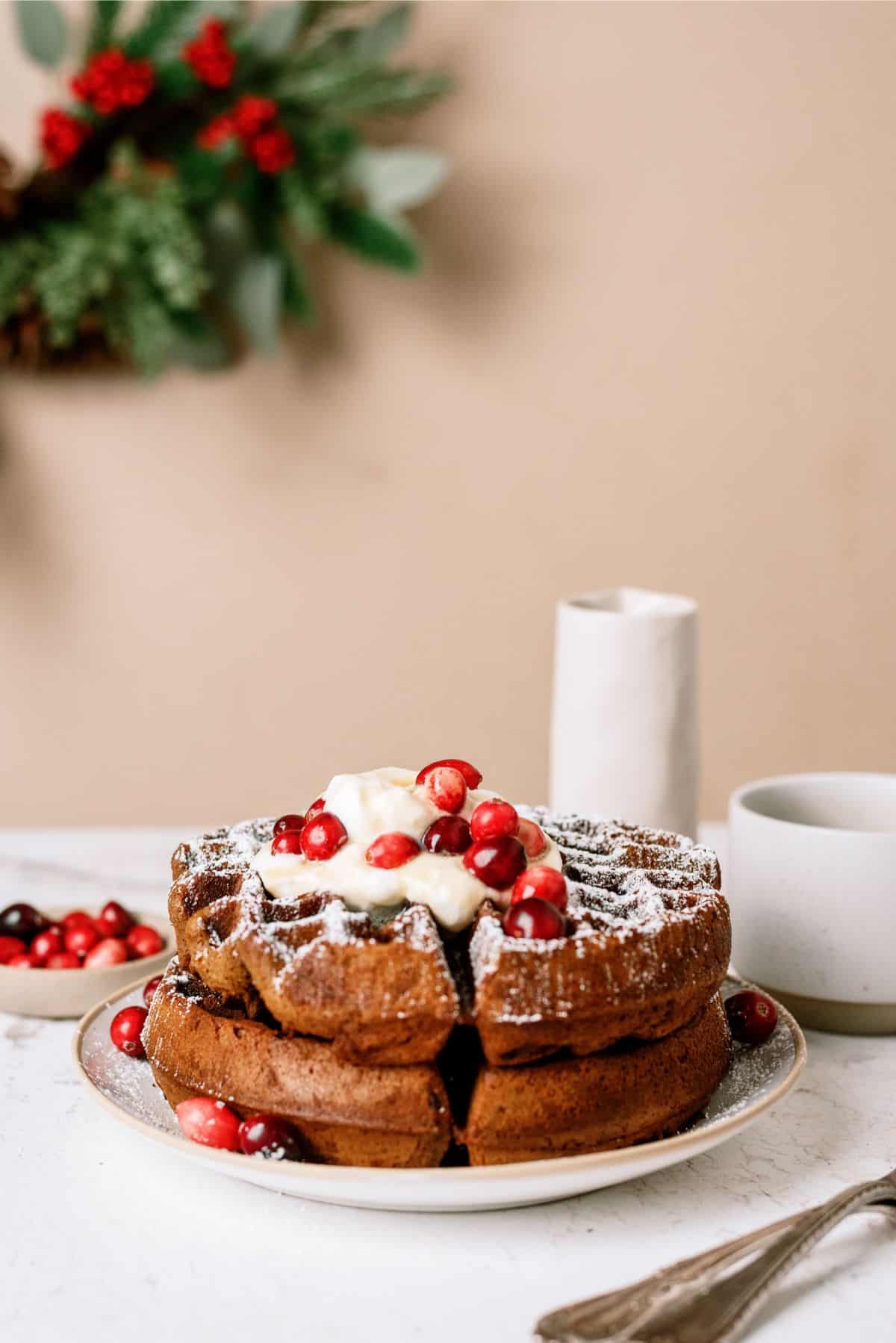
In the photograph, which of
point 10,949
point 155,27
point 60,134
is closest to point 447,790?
point 10,949

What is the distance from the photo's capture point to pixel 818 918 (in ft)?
3.60

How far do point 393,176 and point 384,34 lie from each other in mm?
253

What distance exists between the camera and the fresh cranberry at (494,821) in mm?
917

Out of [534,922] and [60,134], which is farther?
[60,134]

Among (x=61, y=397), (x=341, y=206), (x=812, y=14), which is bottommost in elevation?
(x=61, y=397)

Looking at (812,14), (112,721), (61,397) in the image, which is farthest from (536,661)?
(812,14)

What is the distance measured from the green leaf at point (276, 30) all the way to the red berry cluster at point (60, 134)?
31 centimetres

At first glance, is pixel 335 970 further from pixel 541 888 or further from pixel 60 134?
pixel 60 134

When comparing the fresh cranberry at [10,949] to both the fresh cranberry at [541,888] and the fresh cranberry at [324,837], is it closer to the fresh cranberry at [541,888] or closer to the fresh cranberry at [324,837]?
the fresh cranberry at [324,837]

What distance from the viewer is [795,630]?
262 cm

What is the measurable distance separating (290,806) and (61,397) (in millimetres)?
881

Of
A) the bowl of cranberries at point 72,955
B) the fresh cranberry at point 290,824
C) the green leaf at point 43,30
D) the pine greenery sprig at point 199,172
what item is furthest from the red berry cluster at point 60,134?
the fresh cranberry at point 290,824

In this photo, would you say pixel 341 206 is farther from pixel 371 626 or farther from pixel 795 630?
pixel 795 630

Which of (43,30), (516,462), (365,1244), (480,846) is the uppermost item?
(43,30)
